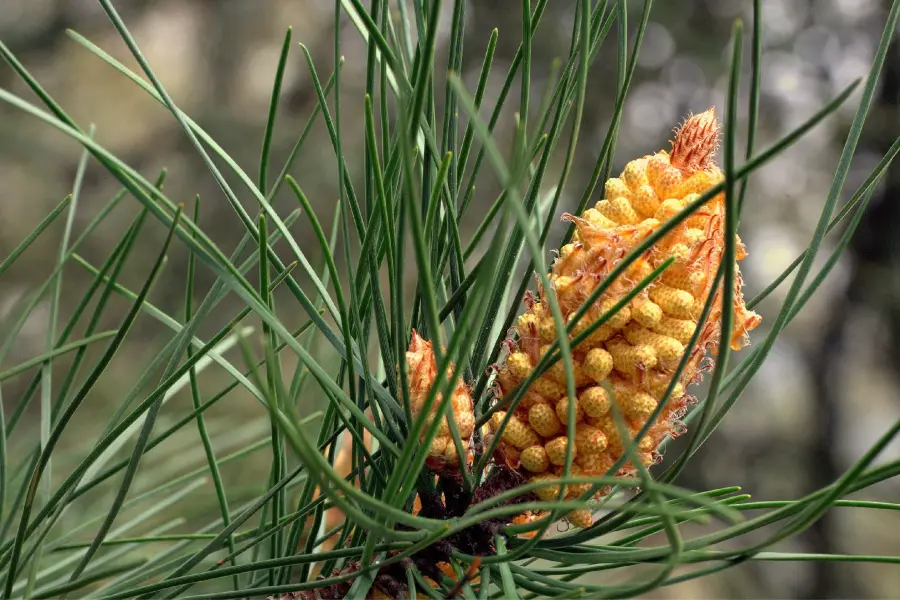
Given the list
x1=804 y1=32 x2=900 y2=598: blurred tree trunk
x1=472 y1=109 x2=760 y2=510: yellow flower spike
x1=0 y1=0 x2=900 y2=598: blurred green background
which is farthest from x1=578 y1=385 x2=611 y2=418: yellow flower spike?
x1=804 y1=32 x2=900 y2=598: blurred tree trunk

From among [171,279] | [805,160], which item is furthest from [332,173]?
[805,160]

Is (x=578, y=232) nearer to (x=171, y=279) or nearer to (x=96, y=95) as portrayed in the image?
(x=171, y=279)

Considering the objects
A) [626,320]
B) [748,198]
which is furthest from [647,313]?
[748,198]

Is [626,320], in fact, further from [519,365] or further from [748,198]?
[748,198]

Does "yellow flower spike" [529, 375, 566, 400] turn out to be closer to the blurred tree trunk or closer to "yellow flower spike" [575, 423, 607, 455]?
"yellow flower spike" [575, 423, 607, 455]

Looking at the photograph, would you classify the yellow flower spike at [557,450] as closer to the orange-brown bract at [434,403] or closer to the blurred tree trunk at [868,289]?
the orange-brown bract at [434,403]

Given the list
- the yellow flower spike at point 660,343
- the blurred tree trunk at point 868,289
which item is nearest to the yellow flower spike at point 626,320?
the yellow flower spike at point 660,343

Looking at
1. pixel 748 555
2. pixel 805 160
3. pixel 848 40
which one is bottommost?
pixel 748 555
